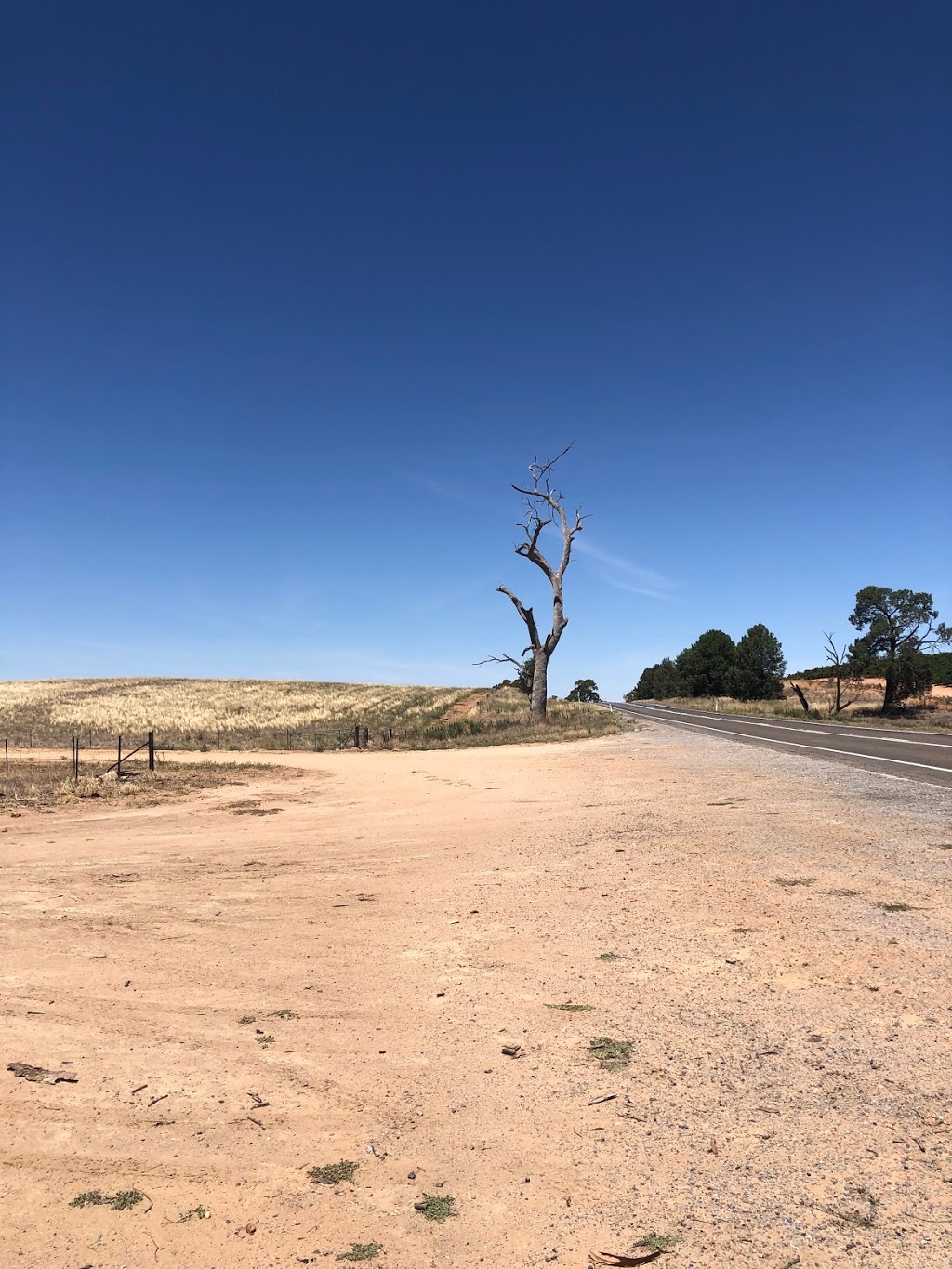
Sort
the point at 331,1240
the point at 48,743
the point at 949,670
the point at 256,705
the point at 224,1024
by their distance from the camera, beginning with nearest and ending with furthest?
the point at 331,1240, the point at 224,1024, the point at 48,743, the point at 256,705, the point at 949,670

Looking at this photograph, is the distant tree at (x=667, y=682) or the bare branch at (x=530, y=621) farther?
the distant tree at (x=667, y=682)

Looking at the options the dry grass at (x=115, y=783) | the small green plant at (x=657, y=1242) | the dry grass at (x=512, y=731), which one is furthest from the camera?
the dry grass at (x=512, y=731)

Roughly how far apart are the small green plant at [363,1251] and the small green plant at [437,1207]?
229mm

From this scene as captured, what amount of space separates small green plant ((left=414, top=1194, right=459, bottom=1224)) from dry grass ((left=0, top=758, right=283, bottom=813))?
13926 mm

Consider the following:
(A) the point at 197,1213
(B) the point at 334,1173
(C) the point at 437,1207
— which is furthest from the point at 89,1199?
(C) the point at 437,1207

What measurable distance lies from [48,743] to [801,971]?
40.5m

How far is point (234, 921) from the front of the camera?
690 centimetres

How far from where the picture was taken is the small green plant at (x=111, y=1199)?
122 inches

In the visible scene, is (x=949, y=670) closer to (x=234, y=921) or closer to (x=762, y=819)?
(x=762, y=819)

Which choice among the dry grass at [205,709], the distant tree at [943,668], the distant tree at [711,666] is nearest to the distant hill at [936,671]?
the distant tree at [943,668]

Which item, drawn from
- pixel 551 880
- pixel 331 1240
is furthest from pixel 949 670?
pixel 331 1240

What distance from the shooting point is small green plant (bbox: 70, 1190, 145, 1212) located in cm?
310

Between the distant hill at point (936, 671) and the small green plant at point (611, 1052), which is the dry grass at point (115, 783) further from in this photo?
the distant hill at point (936, 671)

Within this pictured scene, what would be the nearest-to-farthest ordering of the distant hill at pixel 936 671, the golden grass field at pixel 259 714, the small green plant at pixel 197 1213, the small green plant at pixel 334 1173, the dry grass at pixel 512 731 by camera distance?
the small green plant at pixel 197 1213, the small green plant at pixel 334 1173, the dry grass at pixel 512 731, the golden grass field at pixel 259 714, the distant hill at pixel 936 671
